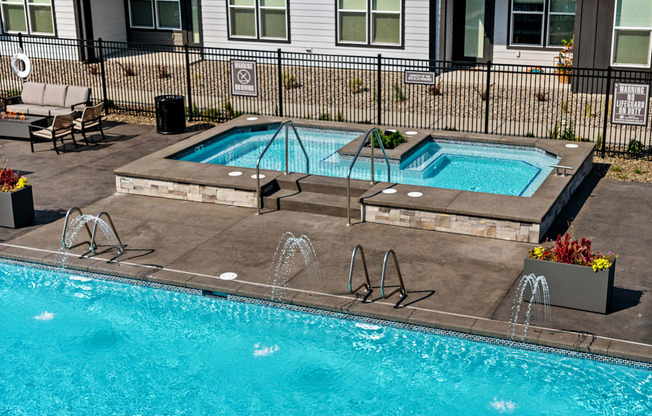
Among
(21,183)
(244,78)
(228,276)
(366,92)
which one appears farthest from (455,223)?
(366,92)

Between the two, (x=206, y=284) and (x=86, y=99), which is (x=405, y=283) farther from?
(x=86, y=99)

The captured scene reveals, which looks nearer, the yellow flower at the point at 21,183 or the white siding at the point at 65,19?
the yellow flower at the point at 21,183

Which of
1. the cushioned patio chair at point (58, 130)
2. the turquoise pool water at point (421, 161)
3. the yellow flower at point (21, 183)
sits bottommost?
the turquoise pool water at point (421, 161)

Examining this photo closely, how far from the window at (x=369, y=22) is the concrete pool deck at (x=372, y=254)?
10846 millimetres

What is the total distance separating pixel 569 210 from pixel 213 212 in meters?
6.67

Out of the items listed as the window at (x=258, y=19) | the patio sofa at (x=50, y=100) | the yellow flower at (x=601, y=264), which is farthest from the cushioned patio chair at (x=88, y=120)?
the yellow flower at (x=601, y=264)

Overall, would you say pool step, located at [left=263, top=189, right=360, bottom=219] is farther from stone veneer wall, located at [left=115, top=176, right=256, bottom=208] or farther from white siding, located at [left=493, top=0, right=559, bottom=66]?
white siding, located at [left=493, top=0, right=559, bottom=66]

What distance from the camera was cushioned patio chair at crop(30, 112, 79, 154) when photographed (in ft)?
65.0

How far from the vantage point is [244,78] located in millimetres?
21375

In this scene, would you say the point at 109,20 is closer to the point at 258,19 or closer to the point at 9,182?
the point at 258,19

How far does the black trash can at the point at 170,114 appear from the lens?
69.1 feet

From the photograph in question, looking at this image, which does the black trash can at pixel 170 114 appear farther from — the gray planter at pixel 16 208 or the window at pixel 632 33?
the window at pixel 632 33

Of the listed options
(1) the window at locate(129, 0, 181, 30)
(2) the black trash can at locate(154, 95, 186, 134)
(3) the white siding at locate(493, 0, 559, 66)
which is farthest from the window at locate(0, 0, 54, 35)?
(3) the white siding at locate(493, 0, 559, 66)

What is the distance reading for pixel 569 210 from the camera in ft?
52.1
